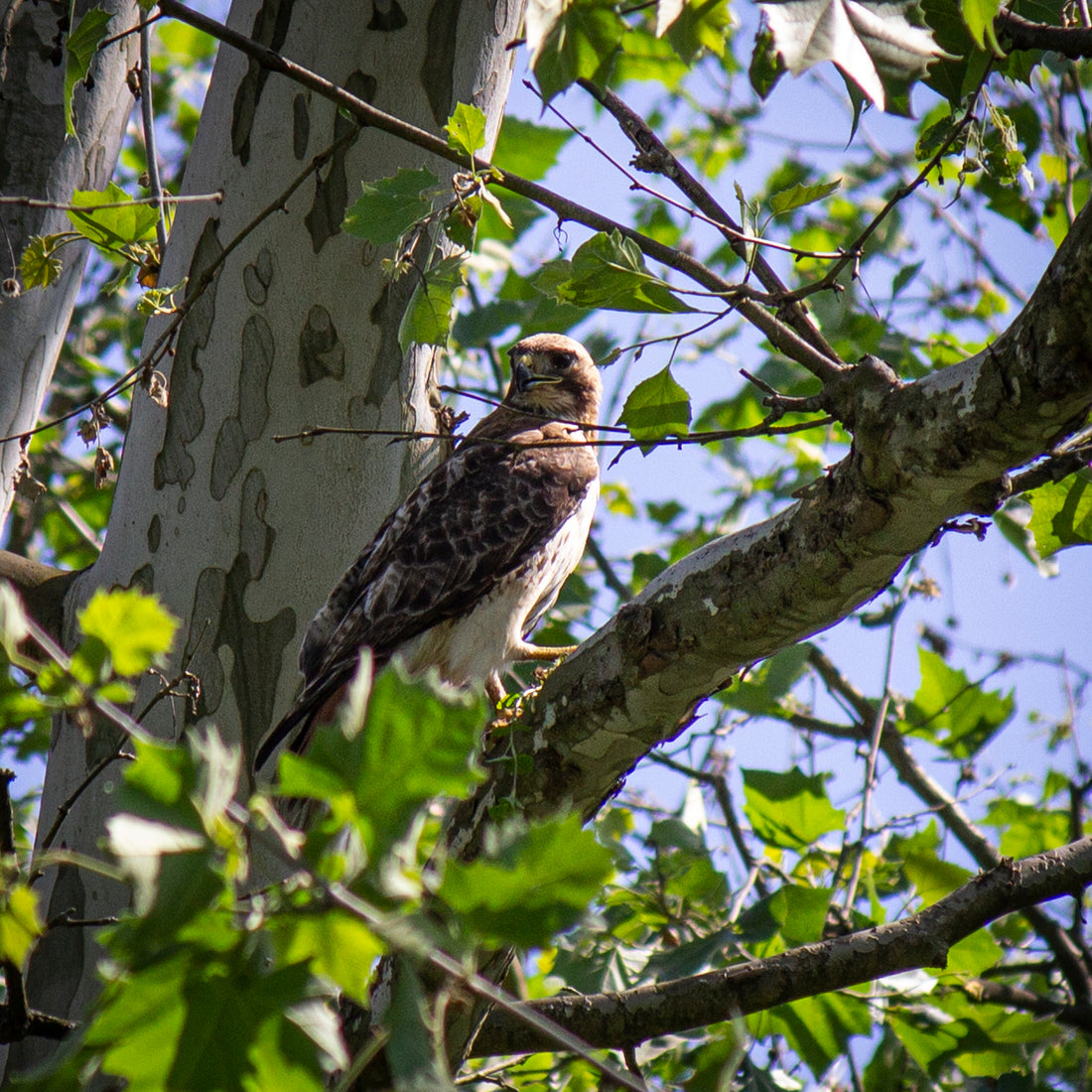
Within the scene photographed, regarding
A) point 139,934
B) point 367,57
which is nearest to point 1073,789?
point 367,57

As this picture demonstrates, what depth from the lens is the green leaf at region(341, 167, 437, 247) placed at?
1.97 metres

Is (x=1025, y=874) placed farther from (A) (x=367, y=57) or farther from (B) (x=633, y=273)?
(A) (x=367, y=57)

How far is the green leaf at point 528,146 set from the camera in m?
3.70

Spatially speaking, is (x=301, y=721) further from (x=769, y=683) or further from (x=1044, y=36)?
(x=1044, y=36)

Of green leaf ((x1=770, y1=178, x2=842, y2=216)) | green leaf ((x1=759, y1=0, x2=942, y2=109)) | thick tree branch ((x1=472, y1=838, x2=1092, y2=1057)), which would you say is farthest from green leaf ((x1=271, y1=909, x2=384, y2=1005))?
thick tree branch ((x1=472, y1=838, x2=1092, y2=1057))

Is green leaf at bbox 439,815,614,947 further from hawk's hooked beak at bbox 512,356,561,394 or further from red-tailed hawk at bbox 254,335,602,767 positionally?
hawk's hooked beak at bbox 512,356,561,394

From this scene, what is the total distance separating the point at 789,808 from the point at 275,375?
1831mm

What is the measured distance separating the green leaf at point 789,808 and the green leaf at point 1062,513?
4.19 feet

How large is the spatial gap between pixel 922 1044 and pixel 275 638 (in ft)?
6.36

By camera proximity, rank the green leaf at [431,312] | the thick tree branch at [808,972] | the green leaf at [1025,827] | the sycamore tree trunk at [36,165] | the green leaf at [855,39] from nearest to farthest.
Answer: the green leaf at [855,39] → the green leaf at [431,312] → the thick tree branch at [808,972] → the sycamore tree trunk at [36,165] → the green leaf at [1025,827]

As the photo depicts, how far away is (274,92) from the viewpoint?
2.84 m

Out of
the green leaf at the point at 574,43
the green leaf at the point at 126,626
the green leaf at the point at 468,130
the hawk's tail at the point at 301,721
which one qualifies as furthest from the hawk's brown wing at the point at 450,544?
the green leaf at the point at 126,626

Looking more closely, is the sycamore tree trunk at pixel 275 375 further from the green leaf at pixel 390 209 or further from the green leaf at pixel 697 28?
the green leaf at pixel 697 28

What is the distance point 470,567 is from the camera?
3430 millimetres
